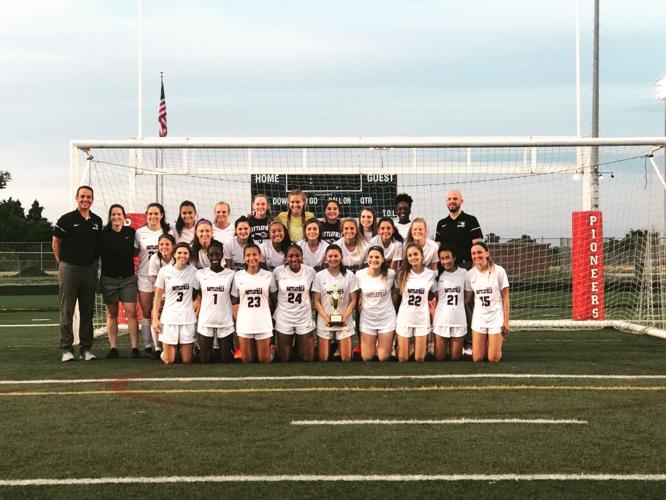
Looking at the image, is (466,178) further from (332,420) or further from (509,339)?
(332,420)

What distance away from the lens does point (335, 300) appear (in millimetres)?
8469

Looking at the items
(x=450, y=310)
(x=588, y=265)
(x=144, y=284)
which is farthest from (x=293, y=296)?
(x=588, y=265)

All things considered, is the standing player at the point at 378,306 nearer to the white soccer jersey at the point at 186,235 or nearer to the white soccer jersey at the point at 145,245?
the white soccer jersey at the point at 186,235

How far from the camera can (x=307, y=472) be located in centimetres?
420

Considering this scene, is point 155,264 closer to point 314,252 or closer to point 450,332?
point 314,252

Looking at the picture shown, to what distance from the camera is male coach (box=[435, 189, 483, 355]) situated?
898 cm

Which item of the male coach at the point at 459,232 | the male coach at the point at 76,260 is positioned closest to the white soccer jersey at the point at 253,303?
the male coach at the point at 76,260

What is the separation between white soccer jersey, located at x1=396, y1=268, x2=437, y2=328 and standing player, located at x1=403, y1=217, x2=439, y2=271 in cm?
31

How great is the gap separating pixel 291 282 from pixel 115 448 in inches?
153

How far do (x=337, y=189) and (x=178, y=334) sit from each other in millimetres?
7334

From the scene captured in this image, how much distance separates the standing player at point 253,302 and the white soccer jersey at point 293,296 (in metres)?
0.11

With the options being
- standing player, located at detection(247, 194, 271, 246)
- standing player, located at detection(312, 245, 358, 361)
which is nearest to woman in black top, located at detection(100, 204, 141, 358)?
standing player, located at detection(247, 194, 271, 246)

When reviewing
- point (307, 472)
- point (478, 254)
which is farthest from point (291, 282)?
point (307, 472)

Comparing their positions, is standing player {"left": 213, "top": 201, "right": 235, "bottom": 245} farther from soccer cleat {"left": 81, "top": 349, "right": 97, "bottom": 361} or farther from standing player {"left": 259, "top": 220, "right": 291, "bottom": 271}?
soccer cleat {"left": 81, "top": 349, "right": 97, "bottom": 361}
